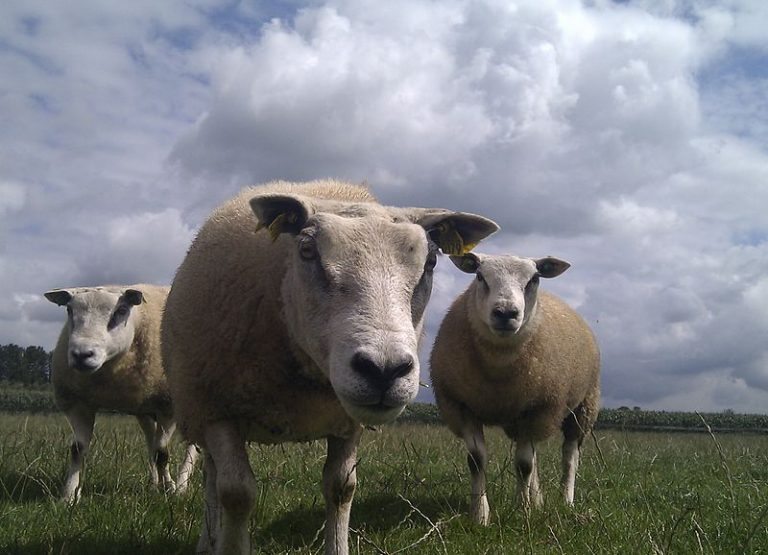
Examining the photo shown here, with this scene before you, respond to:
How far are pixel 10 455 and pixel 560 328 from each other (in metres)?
5.60

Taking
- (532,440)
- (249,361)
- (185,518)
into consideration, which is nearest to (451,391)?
(532,440)

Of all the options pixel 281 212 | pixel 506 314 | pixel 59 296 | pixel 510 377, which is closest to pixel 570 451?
pixel 510 377

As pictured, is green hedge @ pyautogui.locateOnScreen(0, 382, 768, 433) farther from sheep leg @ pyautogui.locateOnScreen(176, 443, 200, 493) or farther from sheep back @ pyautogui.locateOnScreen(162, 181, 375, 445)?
sheep back @ pyautogui.locateOnScreen(162, 181, 375, 445)

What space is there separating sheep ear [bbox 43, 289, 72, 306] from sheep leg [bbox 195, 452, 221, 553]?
4150 millimetres

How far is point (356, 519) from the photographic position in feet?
16.9

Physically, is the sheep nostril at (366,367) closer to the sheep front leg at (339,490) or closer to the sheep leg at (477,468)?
the sheep front leg at (339,490)

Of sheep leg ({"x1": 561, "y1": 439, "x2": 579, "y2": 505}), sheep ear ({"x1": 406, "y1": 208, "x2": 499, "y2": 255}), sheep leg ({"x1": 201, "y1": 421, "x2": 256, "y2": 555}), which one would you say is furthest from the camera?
sheep leg ({"x1": 561, "y1": 439, "x2": 579, "y2": 505})

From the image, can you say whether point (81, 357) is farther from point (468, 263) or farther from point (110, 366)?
point (468, 263)

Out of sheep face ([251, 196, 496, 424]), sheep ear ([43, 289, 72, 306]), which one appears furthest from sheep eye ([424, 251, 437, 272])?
sheep ear ([43, 289, 72, 306])

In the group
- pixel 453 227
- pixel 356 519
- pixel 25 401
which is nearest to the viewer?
pixel 453 227

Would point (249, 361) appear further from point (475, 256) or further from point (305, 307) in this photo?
point (475, 256)

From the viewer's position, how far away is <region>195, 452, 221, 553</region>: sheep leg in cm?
373

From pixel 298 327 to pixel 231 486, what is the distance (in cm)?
84

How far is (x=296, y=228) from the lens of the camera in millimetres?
3449
